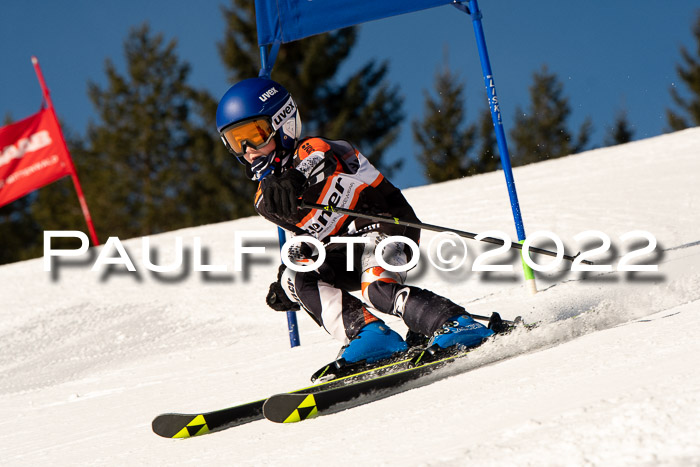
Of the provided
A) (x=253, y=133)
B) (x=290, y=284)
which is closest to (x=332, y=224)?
(x=290, y=284)

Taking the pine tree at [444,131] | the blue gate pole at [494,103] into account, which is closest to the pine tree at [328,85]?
the pine tree at [444,131]

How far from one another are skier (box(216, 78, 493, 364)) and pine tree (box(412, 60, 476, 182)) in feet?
88.2

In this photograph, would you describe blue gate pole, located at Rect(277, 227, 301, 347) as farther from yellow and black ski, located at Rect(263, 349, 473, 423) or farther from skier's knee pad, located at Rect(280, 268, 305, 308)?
yellow and black ski, located at Rect(263, 349, 473, 423)

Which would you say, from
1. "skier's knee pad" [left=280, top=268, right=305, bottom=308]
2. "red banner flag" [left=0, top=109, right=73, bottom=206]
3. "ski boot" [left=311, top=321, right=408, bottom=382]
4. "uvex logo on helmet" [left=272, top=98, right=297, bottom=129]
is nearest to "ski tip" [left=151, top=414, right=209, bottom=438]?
"ski boot" [left=311, top=321, right=408, bottom=382]

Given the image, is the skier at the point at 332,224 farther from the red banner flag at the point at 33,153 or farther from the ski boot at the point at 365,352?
the red banner flag at the point at 33,153

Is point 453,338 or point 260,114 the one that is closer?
point 453,338

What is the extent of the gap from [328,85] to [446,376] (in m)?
22.4

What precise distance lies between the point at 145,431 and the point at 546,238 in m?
5.33

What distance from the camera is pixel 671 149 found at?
35.2ft

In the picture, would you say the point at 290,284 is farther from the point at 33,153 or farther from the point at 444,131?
the point at 444,131

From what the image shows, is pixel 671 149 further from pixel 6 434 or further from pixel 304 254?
pixel 6 434

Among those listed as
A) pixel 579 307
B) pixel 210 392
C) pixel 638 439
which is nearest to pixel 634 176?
pixel 579 307

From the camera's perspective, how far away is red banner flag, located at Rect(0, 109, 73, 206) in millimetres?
12734

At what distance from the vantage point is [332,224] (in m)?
3.19
